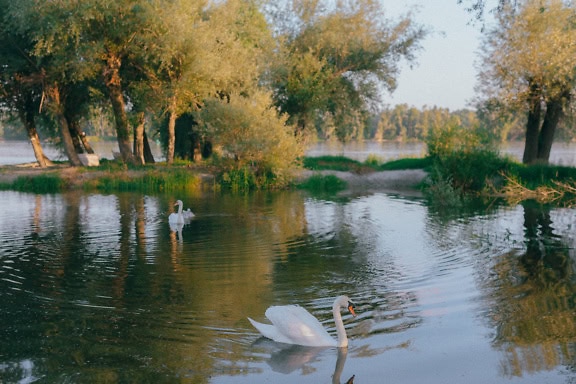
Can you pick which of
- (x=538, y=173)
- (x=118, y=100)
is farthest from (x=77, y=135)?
(x=538, y=173)

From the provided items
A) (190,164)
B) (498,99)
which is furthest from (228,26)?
(498,99)

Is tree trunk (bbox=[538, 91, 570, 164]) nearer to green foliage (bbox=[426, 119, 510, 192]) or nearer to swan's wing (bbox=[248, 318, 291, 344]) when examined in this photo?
green foliage (bbox=[426, 119, 510, 192])

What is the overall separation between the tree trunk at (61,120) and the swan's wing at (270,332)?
2917 cm

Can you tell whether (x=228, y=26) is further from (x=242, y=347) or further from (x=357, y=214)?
(x=242, y=347)

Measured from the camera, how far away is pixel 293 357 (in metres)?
9.09

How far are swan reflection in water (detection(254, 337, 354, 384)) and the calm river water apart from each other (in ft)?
0.10

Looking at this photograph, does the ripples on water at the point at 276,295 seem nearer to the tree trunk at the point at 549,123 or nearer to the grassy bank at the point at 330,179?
the grassy bank at the point at 330,179

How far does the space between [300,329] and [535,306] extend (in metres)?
4.73

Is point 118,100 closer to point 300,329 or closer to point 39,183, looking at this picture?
point 39,183

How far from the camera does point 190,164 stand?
3688 cm

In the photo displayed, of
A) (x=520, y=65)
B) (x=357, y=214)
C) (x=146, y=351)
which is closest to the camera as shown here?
(x=146, y=351)

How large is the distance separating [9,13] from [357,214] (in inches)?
778

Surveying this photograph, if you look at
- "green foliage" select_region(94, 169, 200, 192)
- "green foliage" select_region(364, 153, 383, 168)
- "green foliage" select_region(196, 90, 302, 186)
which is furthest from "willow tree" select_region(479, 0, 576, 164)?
"green foliage" select_region(94, 169, 200, 192)

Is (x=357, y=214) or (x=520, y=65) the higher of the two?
(x=520, y=65)
